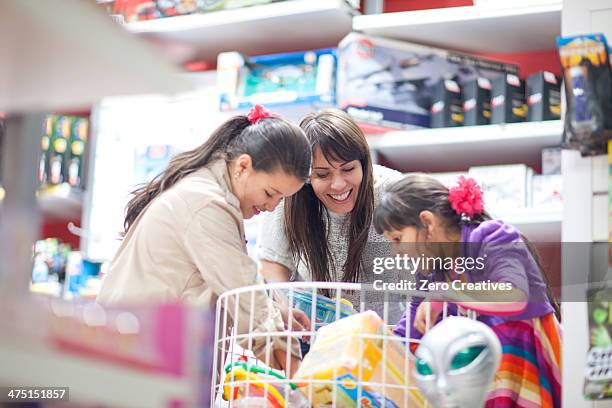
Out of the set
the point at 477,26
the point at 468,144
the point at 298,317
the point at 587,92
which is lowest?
the point at 298,317

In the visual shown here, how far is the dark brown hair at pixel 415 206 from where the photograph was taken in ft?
4.75

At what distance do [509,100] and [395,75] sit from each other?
382 mm

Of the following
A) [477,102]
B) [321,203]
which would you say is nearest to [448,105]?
[477,102]

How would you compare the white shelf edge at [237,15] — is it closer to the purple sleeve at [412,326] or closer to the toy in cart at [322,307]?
the toy in cart at [322,307]

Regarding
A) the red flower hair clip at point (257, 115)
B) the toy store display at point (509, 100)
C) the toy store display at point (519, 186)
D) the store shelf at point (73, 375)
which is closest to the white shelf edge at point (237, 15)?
the toy store display at point (509, 100)

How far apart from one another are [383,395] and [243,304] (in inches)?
10.1

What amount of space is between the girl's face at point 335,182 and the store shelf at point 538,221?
0.91 metres

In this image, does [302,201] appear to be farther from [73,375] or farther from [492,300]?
[73,375]

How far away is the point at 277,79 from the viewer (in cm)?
326

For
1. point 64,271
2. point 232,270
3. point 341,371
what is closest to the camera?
point 341,371

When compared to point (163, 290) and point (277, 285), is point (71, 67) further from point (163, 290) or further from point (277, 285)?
point (163, 290)

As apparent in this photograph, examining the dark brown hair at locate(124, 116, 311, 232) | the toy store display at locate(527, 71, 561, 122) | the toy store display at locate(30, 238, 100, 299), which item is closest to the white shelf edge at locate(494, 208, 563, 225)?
the toy store display at locate(527, 71, 561, 122)

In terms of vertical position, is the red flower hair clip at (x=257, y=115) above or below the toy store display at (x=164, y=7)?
below

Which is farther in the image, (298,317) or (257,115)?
(257,115)
